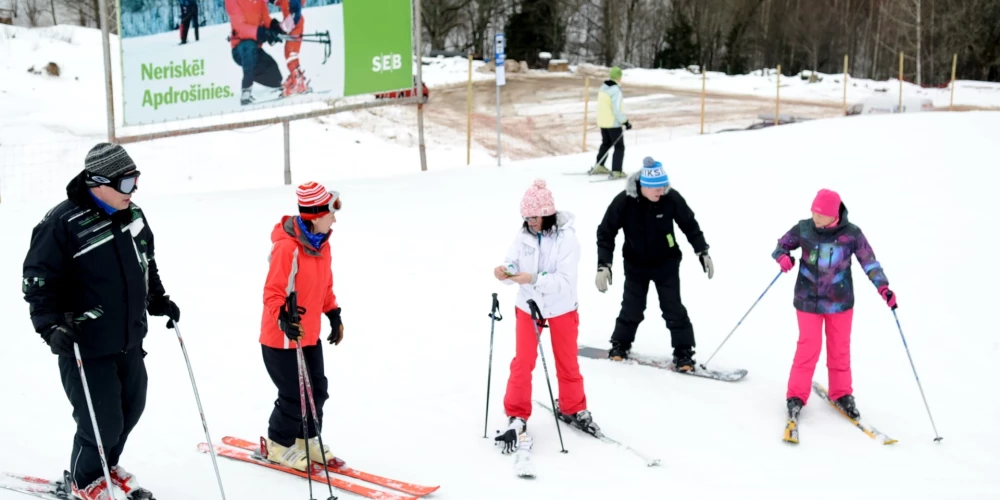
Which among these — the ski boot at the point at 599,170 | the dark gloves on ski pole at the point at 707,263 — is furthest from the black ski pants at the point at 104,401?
the ski boot at the point at 599,170

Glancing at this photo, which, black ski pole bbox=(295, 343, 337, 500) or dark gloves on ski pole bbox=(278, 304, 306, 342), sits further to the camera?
black ski pole bbox=(295, 343, 337, 500)

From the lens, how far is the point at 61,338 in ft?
12.4

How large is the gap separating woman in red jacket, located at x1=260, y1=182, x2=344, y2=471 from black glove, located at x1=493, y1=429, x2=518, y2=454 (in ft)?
3.16

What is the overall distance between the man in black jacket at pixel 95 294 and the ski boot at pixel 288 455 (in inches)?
33.0

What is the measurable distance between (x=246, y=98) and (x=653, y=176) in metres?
8.50

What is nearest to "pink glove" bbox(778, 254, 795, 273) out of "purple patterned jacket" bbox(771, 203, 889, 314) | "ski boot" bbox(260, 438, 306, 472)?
"purple patterned jacket" bbox(771, 203, 889, 314)

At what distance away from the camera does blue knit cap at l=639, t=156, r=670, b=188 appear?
631cm

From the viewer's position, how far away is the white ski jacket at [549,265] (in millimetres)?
5281

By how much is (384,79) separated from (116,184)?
34.4 feet

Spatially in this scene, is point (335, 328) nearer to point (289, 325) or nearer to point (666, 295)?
point (289, 325)

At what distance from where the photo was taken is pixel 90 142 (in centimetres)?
1825

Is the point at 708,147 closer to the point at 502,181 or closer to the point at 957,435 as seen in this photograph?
the point at 502,181

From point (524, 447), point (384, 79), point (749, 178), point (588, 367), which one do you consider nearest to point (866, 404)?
point (588, 367)

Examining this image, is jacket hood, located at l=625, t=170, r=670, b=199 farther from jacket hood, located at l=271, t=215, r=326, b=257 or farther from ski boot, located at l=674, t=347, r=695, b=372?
jacket hood, located at l=271, t=215, r=326, b=257
